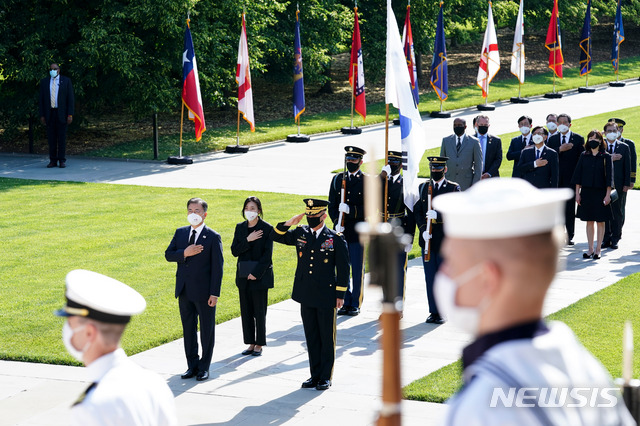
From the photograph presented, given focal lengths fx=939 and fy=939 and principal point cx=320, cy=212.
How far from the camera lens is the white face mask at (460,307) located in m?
2.20

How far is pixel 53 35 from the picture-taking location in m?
24.5

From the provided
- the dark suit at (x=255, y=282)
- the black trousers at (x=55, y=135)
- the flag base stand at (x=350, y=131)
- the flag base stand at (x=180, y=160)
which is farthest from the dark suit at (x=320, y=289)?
the flag base stand at (x=350, y=131)

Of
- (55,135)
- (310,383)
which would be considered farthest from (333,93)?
(310,383)

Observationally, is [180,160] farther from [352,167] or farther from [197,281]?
[197,281]

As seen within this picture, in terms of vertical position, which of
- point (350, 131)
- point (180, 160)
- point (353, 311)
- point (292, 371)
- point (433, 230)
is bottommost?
point (292, 371)

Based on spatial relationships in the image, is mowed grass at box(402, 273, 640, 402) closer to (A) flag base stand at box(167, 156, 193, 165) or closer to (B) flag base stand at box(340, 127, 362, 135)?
(A) flag base stand at box(167, 156, 193, 165)

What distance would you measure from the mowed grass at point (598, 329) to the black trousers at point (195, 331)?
81.6 inches

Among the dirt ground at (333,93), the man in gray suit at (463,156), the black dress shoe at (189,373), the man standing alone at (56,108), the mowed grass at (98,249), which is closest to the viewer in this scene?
the black dress shoe at (189,373)

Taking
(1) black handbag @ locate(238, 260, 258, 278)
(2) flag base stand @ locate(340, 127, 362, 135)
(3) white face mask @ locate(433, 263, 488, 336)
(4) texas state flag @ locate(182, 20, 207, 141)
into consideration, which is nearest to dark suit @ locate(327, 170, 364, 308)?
(1) black handbag @ locate(238, 260, 258, 278)

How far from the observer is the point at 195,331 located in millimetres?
9648

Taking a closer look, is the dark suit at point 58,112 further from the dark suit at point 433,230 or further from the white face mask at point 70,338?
the white face mask at point 70,338

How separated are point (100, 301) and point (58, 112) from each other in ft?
68.6

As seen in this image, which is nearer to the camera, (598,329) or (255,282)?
(255,282)

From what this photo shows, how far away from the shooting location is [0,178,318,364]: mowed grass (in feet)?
36.0
